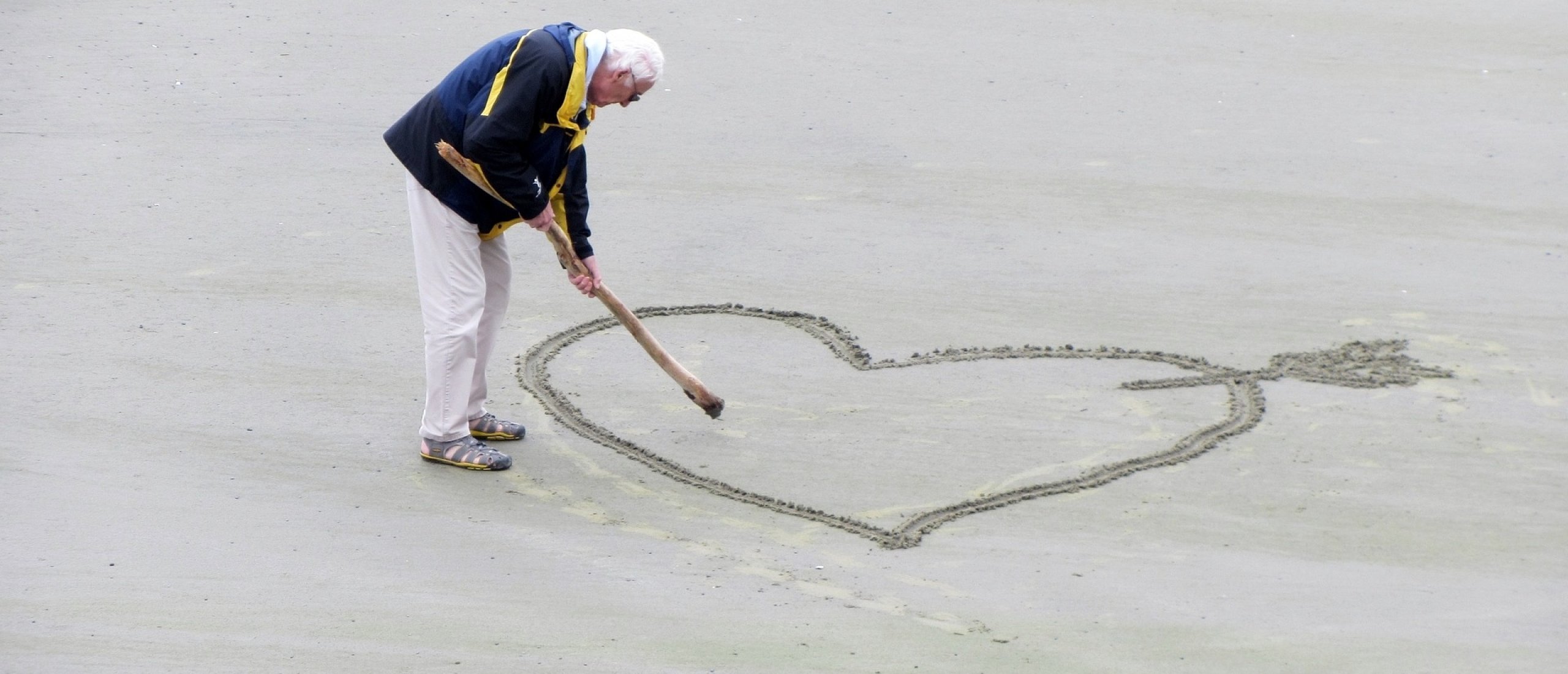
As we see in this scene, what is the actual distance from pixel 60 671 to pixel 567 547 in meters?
1.52

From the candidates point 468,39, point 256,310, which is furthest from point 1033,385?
point 468,39

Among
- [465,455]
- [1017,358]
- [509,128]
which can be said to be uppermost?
[509,128]

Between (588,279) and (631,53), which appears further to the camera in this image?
(588,279)

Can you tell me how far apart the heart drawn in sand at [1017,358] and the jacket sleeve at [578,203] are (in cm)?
73

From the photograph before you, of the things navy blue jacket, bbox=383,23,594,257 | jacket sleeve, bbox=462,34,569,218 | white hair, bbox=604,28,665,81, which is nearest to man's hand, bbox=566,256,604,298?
navy blue jacket, bbox=383,23,594,257

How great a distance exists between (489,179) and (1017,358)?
2485mm

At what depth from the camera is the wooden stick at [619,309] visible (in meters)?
5.38

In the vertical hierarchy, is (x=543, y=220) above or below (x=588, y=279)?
above

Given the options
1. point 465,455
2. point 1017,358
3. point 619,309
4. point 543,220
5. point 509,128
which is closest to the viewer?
point 509,128

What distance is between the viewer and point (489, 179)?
5340 millimetres

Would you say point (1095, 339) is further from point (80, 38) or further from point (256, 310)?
point (80, 38)

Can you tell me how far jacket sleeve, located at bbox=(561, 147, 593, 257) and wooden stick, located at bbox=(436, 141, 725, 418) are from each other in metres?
0.03

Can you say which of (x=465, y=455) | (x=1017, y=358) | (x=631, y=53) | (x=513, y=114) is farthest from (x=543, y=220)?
(x=1017, y=358)

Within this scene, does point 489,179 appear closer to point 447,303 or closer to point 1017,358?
point 447,303
